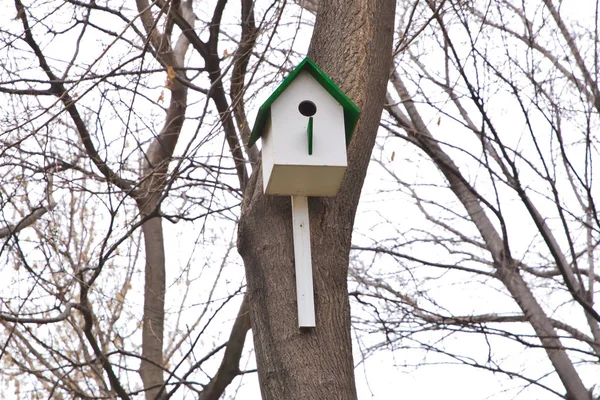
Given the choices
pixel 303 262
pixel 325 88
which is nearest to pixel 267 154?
pixel 325 88

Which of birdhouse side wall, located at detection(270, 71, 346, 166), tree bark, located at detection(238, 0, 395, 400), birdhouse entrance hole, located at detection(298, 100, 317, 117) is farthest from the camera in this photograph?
birdhouse entrance hole, located at detection(298, 100, 317, 117)

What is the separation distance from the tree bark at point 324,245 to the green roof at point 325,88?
0.20 ft

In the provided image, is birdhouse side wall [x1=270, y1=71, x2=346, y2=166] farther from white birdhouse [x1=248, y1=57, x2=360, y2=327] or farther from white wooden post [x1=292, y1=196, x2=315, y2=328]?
white wooden post [x1=292, y1=196, x2=315, y2=328]

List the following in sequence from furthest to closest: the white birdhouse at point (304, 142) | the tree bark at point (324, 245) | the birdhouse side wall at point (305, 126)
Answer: the birdhouse side wall at point (305, 126) → the white birdhouse at point (304, 142) → the tree bark at point (324, 245)

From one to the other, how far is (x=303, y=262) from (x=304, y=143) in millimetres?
466

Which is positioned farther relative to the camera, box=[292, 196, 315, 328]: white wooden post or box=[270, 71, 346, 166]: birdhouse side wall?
box=[270, 71, 346, 166]: birdhouse side wall

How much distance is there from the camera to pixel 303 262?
241 cm

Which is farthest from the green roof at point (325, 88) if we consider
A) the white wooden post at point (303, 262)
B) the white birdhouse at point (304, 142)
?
the white wooden post at point (303, 262)

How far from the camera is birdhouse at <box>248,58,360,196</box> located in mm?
2520

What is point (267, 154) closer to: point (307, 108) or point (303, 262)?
point (307, 108)

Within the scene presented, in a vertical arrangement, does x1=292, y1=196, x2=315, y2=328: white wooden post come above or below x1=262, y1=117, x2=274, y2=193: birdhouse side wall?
below

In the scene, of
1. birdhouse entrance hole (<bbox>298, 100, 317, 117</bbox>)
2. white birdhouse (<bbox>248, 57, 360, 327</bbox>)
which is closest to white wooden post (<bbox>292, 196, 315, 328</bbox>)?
white birdhouse (<bbox>248, 57, 360, 327</bbox>)

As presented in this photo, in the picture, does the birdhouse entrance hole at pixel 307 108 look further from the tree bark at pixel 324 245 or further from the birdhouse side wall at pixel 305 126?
the tree bark at pixel 324 245

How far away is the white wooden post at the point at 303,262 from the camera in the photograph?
2.33 metres
